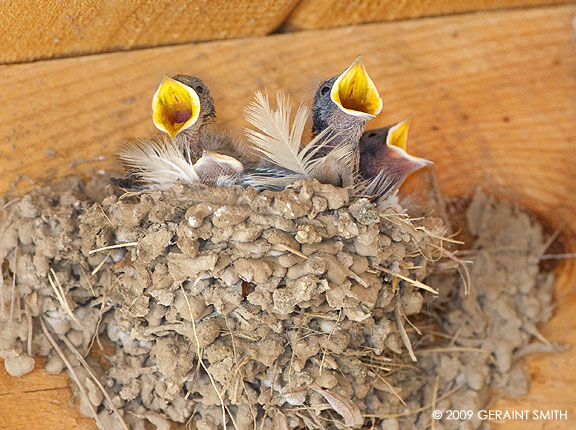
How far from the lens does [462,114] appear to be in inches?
83.6

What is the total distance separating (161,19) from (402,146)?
70 centimetres

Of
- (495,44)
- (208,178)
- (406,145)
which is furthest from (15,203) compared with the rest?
(495,44)

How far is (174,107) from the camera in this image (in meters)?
1.73

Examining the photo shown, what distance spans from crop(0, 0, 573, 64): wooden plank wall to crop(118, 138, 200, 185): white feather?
0.97 ft

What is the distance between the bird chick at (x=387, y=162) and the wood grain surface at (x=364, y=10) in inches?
14.4

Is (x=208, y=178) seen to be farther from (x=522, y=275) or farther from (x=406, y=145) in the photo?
(x=522, y=275)

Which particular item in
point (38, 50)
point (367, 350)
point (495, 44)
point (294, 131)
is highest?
point (38, 50)

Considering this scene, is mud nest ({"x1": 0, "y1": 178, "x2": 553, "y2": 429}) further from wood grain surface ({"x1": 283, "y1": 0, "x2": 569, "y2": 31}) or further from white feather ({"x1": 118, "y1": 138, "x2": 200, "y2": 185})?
wood grain surface ({"x1": 283, "y1": 0, "x2": 569, "y2": 31})

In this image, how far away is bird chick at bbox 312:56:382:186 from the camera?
167 centimetres

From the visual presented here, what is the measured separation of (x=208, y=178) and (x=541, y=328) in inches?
40.7

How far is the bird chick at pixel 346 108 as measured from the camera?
65.8 inches

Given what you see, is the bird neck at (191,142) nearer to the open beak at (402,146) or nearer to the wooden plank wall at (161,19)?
the wooden plank wall at (161,19)

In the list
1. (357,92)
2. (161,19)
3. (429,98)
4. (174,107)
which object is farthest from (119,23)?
(429,98)

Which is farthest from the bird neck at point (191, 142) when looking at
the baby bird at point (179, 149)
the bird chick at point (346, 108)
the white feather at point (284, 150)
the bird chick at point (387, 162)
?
the bird chick at point (387, 162)
